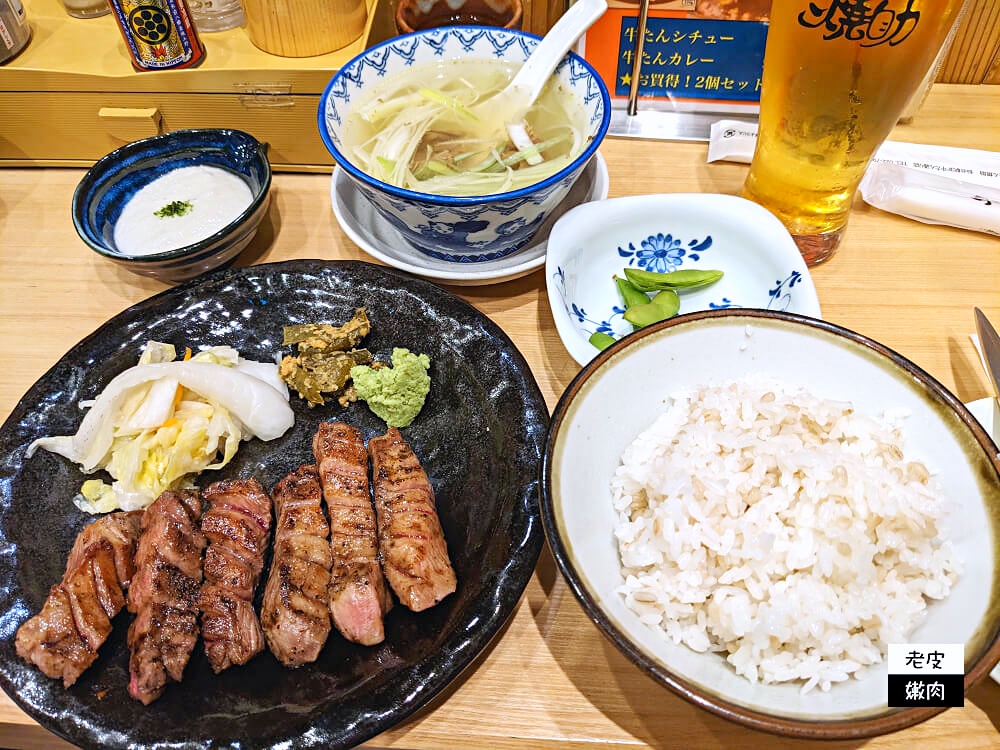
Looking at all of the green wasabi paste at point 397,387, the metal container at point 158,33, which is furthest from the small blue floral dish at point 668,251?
the metal container at point 158,33

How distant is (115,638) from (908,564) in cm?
136

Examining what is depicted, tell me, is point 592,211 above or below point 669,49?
below

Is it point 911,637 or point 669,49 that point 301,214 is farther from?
point 911,637

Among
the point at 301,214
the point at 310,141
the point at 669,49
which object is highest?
the point at 669,49

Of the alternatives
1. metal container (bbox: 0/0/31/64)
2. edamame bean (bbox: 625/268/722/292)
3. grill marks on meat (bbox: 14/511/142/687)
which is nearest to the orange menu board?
edamame bean (bbox: 625/268/722/292)

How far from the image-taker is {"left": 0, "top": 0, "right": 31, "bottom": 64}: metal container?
1972 mm

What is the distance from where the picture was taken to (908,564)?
3.40 feet

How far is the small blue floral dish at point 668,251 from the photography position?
161 cm

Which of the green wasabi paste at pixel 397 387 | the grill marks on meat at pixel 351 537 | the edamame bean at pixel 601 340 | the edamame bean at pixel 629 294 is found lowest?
the grill marks on meat at pixel 351 537

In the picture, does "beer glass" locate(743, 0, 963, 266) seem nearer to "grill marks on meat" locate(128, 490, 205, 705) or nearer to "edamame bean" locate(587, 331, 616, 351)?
"edamame bean" locate(587, 331, 616, 351)

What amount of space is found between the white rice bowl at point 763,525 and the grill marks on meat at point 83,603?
33.4 inches

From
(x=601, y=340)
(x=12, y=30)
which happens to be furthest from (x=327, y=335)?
(x=12, y=30)

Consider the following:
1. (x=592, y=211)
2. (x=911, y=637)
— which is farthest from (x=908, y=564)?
(x=592, y=211)

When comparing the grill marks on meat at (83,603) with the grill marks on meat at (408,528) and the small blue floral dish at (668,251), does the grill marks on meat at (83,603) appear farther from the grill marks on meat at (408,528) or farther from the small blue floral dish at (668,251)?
the small blue floral dish at (668,251)
